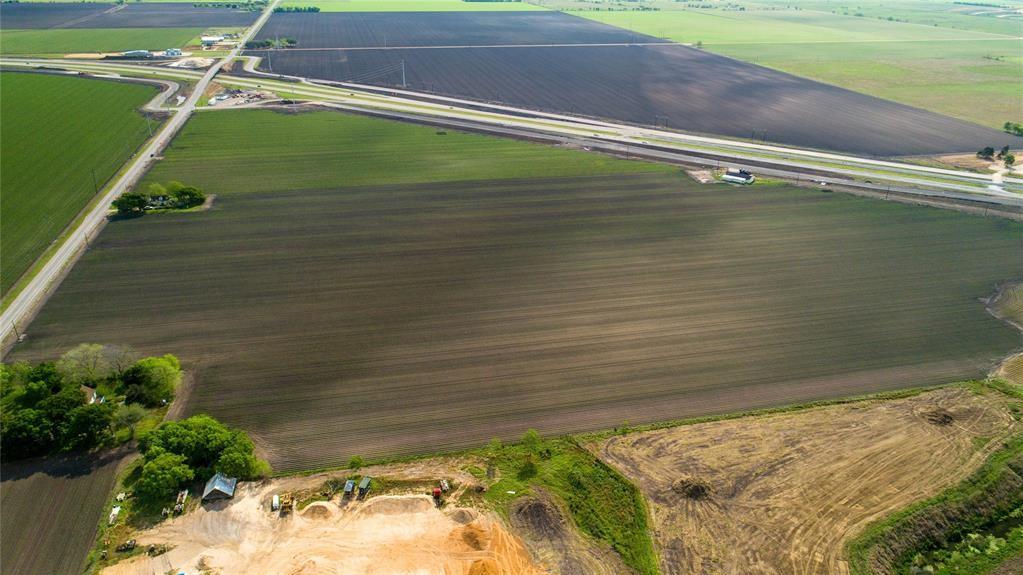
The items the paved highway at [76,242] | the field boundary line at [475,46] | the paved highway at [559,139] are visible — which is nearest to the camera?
the paved highway at [76,242]

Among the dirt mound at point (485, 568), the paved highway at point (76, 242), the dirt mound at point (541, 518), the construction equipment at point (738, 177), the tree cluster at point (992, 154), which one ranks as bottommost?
the dirt mound at point (485, 568)

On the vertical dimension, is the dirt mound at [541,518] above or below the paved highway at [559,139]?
below

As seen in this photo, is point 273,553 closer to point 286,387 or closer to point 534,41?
point 286,387

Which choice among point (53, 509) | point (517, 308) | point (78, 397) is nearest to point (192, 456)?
point (53, 509)

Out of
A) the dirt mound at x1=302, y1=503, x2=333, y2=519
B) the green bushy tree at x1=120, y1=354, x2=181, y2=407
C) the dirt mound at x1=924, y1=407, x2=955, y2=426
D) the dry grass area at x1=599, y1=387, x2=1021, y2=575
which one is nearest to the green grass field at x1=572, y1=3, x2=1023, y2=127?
the dirt mound at x1=924, y1=407, x2=955, y2=426

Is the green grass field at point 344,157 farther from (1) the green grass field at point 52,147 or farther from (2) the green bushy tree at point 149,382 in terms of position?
(2) the green bushy tree at point 149,382

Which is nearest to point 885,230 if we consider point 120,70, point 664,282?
point 664,282

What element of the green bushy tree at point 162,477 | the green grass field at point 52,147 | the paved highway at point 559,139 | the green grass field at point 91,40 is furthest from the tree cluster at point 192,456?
the green grass field at point 91,40
